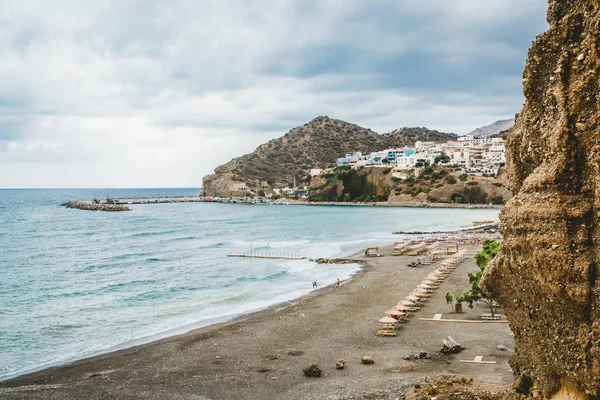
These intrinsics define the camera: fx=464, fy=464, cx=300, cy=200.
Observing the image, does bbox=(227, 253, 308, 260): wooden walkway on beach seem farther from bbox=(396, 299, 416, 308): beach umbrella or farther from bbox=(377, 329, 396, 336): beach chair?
bbox=(377, 329, 396, 336): beach chair

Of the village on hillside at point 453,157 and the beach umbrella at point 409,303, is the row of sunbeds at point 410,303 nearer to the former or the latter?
the beach umbrella at point 409,303

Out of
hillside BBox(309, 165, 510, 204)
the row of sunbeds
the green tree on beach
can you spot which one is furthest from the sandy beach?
hillside BBox(309, 165, 510, 204)

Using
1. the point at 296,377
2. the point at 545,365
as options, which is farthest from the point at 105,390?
the point at 545,365

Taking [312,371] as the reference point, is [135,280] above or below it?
below

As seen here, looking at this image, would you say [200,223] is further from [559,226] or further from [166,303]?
[559,226]

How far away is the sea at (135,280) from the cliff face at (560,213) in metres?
19.2

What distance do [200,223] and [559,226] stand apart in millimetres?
88889

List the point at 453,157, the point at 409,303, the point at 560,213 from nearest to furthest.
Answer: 1. the point at 560,213
2. the point at 409,303
3. the point at 453,157

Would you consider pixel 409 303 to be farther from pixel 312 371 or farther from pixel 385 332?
pixel 312 371

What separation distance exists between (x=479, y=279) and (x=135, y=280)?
27902 mm

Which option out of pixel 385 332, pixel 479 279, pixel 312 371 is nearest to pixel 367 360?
pixel 312 371

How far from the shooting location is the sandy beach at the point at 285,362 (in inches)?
597

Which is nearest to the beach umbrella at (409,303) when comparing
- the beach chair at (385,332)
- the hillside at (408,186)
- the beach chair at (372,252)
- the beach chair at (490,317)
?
the beach chair at (490,317)

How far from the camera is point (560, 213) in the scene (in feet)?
21.7
